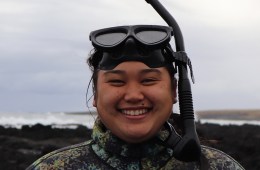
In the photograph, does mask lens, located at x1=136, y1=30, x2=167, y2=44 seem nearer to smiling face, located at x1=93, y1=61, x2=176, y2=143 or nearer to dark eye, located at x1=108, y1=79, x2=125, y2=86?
smiling face, located at x1=93, y1=61, x2=176, y2=143

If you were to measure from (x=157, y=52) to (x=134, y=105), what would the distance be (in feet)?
1.06

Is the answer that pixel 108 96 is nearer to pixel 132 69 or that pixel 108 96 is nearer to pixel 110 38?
pixel 132 69

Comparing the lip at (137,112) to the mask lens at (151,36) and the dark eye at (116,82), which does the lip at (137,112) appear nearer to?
the dark eye at (116,82)

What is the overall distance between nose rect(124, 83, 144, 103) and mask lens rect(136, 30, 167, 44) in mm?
252

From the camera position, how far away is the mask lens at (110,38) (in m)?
2.70

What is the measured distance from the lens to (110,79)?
266 cm

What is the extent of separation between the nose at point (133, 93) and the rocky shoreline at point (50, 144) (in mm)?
6406

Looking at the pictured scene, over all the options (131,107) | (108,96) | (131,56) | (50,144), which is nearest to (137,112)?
(131,107)

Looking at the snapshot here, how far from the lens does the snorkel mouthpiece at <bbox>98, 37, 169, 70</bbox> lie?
2666 mm

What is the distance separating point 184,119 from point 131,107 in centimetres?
36

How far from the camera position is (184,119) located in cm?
285

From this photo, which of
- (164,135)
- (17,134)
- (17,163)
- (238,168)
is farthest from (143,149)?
(17,134)

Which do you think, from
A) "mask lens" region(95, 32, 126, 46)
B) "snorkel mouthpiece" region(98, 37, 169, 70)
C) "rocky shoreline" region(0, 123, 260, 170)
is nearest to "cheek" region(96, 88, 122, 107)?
"snorkel mouthpiece" region(98, 37, 169, 70)

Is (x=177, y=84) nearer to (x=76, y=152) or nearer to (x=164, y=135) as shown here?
(x=164, y=135)
